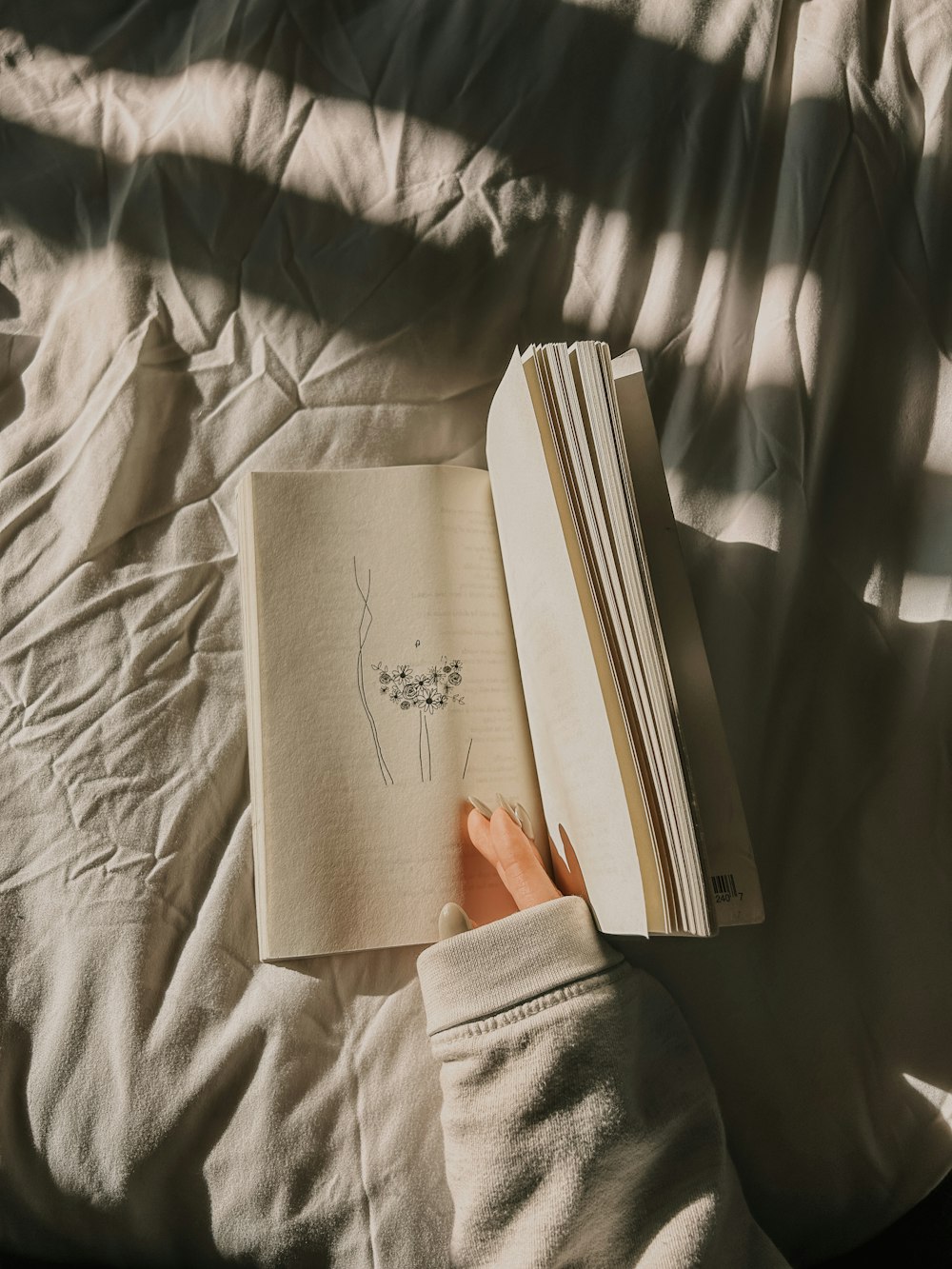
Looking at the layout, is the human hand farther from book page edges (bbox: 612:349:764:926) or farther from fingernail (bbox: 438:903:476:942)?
book page edges (bbox: 612:349:764:926)

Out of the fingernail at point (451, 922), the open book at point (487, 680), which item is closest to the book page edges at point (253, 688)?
the open book at point (487, 680)

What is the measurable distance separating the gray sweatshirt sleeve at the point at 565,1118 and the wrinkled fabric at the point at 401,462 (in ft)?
0.16

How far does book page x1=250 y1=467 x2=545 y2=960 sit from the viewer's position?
1.96 feet

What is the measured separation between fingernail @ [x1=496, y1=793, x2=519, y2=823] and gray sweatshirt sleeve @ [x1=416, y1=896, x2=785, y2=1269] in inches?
2.8

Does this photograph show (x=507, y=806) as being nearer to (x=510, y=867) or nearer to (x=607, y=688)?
(x=510, y=867)

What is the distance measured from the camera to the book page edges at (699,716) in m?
0.50

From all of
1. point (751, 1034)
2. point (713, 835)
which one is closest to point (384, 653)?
point (713, 835)

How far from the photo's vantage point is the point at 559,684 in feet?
1.81

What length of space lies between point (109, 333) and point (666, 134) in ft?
1.59

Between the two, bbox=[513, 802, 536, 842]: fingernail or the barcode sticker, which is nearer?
the barcode sticker

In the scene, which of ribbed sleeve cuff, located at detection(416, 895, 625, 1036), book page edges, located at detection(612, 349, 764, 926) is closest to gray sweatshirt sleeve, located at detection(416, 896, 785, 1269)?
ribbed sleeve cuff, located at detection(416, 895, 625, 1036)

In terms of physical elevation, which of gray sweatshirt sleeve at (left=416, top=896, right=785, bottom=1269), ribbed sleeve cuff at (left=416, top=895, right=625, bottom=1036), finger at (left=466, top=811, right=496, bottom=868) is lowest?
gray sweatshirt sleeve at (left=416, top=896, right=785, bottom=1269)

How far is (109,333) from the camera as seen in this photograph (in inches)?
27.9

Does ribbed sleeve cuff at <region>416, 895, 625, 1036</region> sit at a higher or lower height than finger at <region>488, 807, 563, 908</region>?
lower
